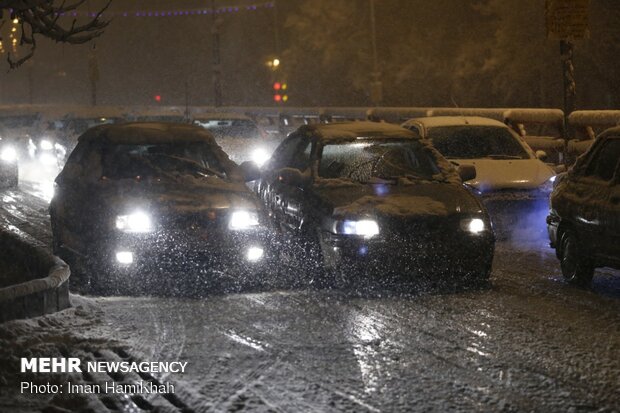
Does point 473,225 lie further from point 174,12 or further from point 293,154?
point 174,12

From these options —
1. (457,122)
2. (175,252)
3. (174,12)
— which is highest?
(174,12)

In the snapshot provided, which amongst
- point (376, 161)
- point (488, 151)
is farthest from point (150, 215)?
point (488, 151)

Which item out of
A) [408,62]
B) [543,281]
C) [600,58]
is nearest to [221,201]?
[543,281]

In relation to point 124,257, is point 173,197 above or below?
above

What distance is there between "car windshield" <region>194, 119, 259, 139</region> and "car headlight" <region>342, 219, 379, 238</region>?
12.0 metres

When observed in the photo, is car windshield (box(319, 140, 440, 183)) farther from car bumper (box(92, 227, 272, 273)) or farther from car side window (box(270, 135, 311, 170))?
car bumper (box(92, 227, 272, 273))

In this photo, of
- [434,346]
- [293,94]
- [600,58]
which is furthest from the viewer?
[293,94]

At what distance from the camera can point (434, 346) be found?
7.81m

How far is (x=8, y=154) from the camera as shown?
75.9 ft

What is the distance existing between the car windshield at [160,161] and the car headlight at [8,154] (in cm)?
1160

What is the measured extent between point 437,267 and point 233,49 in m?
85.5

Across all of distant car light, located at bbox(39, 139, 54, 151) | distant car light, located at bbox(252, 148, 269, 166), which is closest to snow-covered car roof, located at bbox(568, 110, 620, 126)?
distant car light, located at bbox(252, 148, 269, 166)

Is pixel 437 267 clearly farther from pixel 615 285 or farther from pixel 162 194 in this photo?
pixel 162 194

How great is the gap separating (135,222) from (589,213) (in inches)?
171
